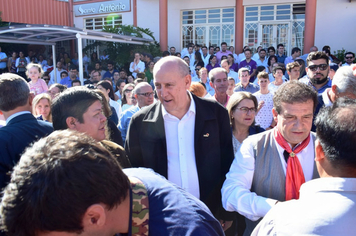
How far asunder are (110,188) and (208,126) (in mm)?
1464

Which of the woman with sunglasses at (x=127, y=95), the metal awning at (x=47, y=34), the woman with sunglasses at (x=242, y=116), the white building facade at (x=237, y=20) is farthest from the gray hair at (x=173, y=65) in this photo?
the white building facade at (x=237, y=20)

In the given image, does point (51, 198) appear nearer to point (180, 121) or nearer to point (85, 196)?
point (85, 196)

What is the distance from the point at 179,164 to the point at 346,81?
64.5 inches

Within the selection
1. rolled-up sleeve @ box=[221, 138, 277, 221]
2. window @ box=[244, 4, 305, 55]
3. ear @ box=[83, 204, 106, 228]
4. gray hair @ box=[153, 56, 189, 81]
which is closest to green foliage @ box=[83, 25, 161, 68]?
window @ box=[244, 4, 305, 55]

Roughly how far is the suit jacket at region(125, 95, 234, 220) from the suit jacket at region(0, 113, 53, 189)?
700mm

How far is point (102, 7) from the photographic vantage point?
50.6 feet

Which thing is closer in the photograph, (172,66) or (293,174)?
(293,174)

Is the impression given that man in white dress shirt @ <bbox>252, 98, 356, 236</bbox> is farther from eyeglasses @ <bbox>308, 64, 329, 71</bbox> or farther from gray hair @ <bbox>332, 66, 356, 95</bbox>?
eyeglasses @ <bbox>308, 64, 329, 71</bbox>

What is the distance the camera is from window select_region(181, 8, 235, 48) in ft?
44.4

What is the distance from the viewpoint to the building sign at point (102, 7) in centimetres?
1510

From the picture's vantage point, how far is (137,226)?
110cm

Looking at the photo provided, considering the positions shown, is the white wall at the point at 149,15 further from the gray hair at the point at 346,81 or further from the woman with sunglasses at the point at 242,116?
the gray hair at the point at 346,81

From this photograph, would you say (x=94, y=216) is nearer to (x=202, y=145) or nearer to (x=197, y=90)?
(x=202, y=145)

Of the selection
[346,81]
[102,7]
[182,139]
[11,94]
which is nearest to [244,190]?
[182,139]
